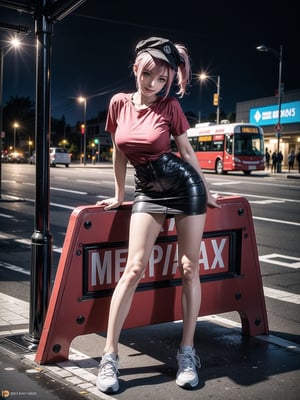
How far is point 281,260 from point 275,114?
138 feet

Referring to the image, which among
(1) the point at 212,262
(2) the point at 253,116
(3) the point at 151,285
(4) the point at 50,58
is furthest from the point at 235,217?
(2) the point at 253,116

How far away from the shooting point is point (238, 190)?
2077 cm

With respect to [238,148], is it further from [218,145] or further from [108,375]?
[108,375]

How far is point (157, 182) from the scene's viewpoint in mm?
3562

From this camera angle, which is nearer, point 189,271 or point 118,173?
point 189,271

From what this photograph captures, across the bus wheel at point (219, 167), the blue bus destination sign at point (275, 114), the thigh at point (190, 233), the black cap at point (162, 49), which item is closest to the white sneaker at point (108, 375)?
the thigh at point (190, 233)

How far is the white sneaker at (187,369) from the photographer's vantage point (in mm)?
3449

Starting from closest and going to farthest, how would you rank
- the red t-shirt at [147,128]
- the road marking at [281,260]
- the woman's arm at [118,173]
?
1. the red t-shirt at [147,128]
2. the woman's arm at [118,173]
3. the road marking at [281,260]

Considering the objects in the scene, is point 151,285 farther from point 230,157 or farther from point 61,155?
point 61,155

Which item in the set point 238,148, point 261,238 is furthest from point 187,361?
point 238,148

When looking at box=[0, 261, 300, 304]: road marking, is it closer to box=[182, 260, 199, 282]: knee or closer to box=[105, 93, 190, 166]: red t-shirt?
box=[182, 260, 199, 282]: knee

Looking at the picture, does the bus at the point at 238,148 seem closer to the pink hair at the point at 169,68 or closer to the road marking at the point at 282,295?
the road marking at the point at 282,295

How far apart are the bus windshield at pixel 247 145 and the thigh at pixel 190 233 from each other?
1182 inches

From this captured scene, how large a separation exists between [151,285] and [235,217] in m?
0.92
